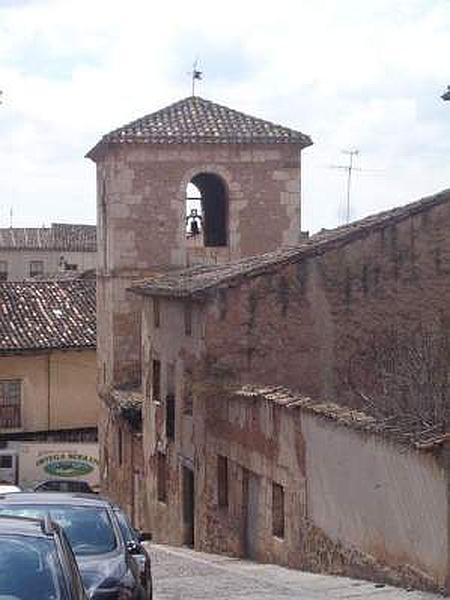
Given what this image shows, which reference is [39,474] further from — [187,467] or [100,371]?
[187,467]

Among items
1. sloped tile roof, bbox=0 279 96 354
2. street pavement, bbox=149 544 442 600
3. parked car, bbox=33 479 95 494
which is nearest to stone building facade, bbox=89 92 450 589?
street pavement, bbox=149 544 442 600

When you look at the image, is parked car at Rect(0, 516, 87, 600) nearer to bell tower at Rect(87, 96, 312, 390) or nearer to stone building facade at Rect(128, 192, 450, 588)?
stone building facade at Rect(128, 192, 450, 588)

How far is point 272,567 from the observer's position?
19.6 metres

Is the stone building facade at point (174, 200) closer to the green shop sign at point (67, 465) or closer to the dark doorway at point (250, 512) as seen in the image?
the green shop sign at point (67, 465)

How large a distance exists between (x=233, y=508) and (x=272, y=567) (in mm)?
3080

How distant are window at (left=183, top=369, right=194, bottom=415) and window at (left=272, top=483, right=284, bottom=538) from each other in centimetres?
497

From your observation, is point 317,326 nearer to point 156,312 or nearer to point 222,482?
point 222,482

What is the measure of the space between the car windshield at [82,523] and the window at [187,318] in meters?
11.9

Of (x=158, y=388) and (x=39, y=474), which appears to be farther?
(x=39, y=474)

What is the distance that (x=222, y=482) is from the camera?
23.6m

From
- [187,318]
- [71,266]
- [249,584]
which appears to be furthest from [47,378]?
[71,266]

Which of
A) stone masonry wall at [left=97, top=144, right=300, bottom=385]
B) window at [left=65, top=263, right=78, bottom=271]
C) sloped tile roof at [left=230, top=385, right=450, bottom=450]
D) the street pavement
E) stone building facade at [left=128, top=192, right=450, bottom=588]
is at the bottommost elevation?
the street pavement

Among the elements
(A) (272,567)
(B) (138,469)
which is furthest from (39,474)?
(A) (272,567)

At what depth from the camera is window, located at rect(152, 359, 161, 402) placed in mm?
28625
